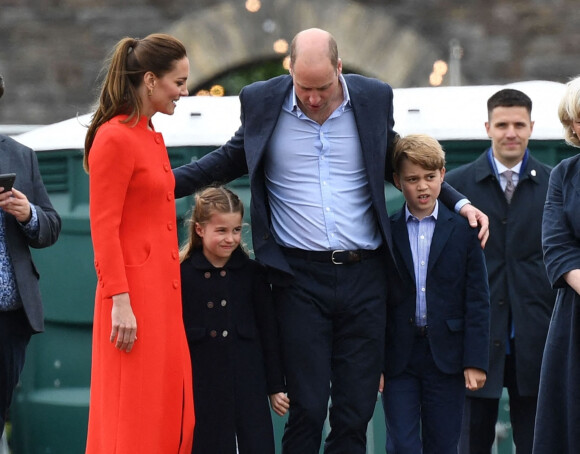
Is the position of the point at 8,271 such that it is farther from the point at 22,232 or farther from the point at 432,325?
the point at 432,325

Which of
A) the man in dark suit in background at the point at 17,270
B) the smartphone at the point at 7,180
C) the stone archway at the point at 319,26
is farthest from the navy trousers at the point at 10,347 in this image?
the stone archway at the point at 319,26

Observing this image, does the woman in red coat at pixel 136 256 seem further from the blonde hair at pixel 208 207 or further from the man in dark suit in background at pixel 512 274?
the man in dark suit in background at pixel 512 274

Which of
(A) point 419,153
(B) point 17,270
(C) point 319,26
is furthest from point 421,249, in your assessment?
(C) point 319,26

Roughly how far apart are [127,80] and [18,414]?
2.41 meters

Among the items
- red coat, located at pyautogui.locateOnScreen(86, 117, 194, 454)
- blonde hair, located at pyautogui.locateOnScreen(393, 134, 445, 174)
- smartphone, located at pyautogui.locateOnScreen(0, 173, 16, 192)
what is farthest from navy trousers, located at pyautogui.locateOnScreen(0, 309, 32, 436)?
blonde hair, located at pyautogui.locateOnScreen(393, 134, 445, 174)

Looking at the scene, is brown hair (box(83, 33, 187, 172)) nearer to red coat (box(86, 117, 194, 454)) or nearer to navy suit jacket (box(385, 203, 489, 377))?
red coat (box(86, 117, 194, 454))

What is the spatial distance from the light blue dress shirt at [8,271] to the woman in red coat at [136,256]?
23.7 inches

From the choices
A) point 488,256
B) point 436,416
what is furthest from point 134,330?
point 488,256

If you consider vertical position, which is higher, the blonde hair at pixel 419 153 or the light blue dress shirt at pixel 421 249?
the blonde hair at pixel 419 153

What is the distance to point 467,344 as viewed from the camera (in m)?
4.67

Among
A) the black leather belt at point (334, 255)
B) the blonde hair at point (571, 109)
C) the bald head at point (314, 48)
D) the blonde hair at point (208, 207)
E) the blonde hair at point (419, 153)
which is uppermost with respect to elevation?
the bald head at point (314, 48)

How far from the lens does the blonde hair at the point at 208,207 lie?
182 inches

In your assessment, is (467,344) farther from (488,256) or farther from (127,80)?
(127,80)

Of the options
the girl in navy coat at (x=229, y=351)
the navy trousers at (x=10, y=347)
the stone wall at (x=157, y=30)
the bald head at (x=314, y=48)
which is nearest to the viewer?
the bald head at (x=314, y=48)
